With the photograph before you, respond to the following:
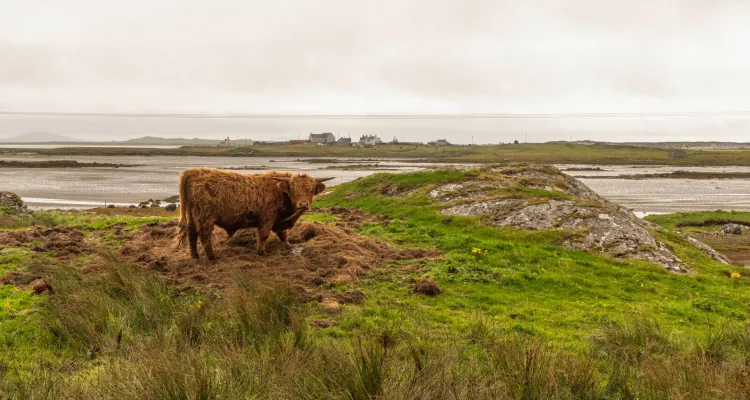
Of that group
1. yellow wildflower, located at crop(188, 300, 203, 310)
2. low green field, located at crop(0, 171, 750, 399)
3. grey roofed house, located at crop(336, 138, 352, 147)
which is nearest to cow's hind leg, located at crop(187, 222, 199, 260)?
low green field, located at crop(0, 171, 750, 399)

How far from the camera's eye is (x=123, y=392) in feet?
12.6

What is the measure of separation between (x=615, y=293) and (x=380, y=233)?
23.1 feet

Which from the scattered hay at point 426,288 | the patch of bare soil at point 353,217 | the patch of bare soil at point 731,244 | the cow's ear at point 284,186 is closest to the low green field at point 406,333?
the scattered hay at point 426,288

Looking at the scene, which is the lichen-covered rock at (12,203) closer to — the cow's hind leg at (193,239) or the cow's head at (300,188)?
the cow's hind leg at (193,239)

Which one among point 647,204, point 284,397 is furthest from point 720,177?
point 284,397

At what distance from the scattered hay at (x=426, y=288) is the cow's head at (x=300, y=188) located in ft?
11.2

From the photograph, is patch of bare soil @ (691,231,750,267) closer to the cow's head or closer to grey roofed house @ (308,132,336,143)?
the cow's head

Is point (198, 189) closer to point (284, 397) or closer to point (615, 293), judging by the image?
point (284, 397)

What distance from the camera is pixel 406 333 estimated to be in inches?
230

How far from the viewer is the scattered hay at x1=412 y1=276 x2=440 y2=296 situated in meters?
8.99

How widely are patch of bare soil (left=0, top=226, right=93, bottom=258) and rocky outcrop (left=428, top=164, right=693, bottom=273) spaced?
38.5 ft

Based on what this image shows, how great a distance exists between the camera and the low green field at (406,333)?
14.0ft

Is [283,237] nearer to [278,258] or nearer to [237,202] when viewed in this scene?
[278,258]

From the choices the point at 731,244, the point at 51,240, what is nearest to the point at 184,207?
the point at 51,240
